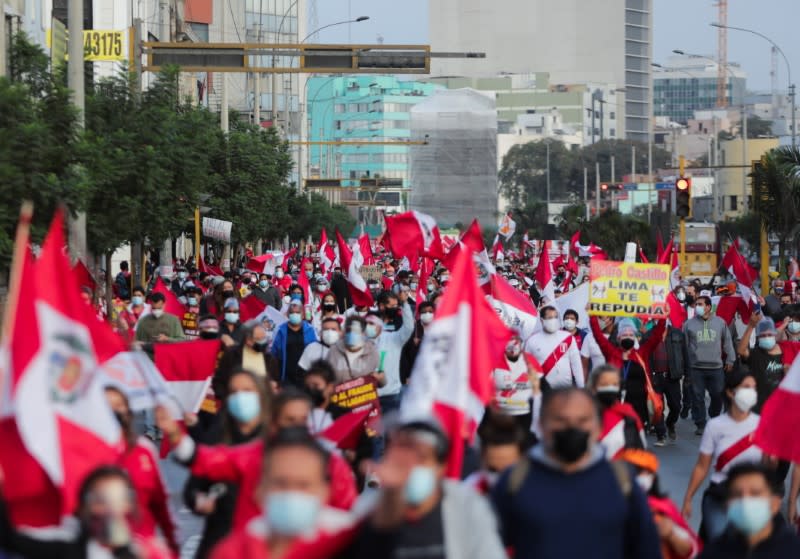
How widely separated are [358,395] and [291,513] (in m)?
7.94

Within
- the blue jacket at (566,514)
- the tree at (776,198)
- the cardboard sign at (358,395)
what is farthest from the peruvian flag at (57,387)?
the tree at (776,198)

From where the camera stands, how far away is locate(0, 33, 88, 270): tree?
19453 millimetres

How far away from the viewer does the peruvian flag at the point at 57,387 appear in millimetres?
6488

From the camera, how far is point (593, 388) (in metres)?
9.03

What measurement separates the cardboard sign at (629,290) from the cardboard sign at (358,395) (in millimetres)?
5453

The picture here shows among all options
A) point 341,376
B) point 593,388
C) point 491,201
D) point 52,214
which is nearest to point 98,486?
point 593,388

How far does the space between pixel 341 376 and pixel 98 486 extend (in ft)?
24.8

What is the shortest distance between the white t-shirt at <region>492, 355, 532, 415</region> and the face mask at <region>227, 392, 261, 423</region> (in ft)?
17.2

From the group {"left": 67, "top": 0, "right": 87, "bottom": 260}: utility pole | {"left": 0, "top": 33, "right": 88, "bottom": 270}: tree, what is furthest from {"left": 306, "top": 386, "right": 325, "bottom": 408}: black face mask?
{"left": 67, "top": 0, "right": 87, "bottom": 260}: utility pole

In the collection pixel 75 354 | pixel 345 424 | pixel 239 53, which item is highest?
pixel 239 53

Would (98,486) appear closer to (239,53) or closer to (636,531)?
(636,531)

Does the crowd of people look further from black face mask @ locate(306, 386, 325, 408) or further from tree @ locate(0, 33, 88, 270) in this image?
tree @ locate(0, 33, 88, 270)

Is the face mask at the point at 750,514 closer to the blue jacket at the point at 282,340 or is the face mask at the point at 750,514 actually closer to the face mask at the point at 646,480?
the face mask at the point at 646,480

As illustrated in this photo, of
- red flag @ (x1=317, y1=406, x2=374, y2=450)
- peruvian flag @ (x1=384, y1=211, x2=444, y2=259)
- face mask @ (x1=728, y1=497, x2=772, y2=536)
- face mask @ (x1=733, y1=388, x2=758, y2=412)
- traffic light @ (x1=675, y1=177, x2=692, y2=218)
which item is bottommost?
red flag @ (x1=317, y1=406, x2=374, y2=450)
